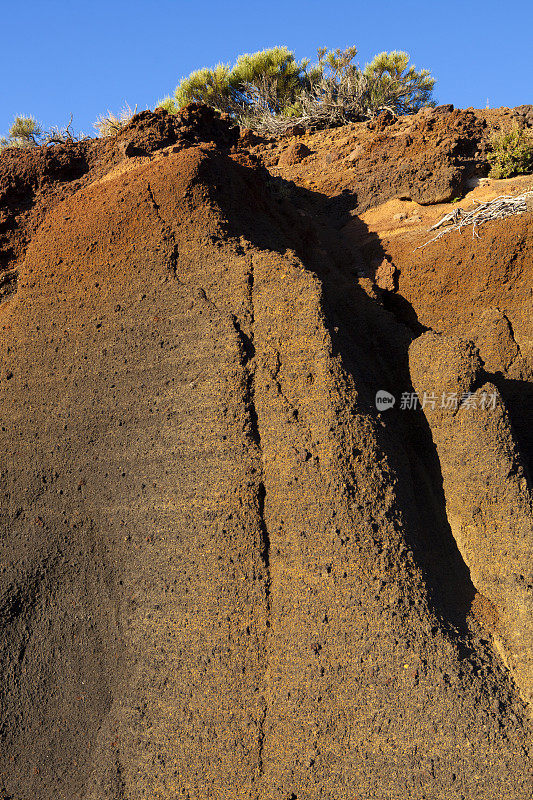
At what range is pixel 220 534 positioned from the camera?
10.6ft

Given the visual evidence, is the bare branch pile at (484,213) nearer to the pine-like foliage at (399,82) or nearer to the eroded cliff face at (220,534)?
the eroded cliff face at (220,534)

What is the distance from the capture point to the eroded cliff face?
2.83m

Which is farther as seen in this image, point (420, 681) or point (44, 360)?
point (44, 360)

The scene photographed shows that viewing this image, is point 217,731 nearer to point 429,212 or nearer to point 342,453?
point 342,453

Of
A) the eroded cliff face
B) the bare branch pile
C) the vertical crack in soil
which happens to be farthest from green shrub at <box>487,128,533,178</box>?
the vertical crack in soil

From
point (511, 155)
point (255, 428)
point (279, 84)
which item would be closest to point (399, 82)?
point (279, 84)

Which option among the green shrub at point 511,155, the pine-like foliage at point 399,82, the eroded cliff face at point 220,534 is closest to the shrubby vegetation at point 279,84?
the pine-like foliage at point 399,82

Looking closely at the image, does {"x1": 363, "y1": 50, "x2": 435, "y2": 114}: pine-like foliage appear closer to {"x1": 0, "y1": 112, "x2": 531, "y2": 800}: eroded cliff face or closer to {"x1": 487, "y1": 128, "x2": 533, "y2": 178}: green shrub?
{"x1": 487, "y1": 128, "x2": 533, "y2": 178}: green shrub

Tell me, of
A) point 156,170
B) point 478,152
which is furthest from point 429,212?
point 156,170

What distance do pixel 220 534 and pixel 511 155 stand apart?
505cm

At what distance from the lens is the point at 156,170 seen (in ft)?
13.8

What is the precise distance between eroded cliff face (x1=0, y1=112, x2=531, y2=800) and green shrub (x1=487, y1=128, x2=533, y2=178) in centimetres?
266

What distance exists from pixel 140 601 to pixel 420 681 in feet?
5.37

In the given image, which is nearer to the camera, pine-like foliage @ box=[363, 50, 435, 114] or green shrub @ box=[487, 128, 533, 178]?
green shrub @ box=[487, 128, 533, 178]
